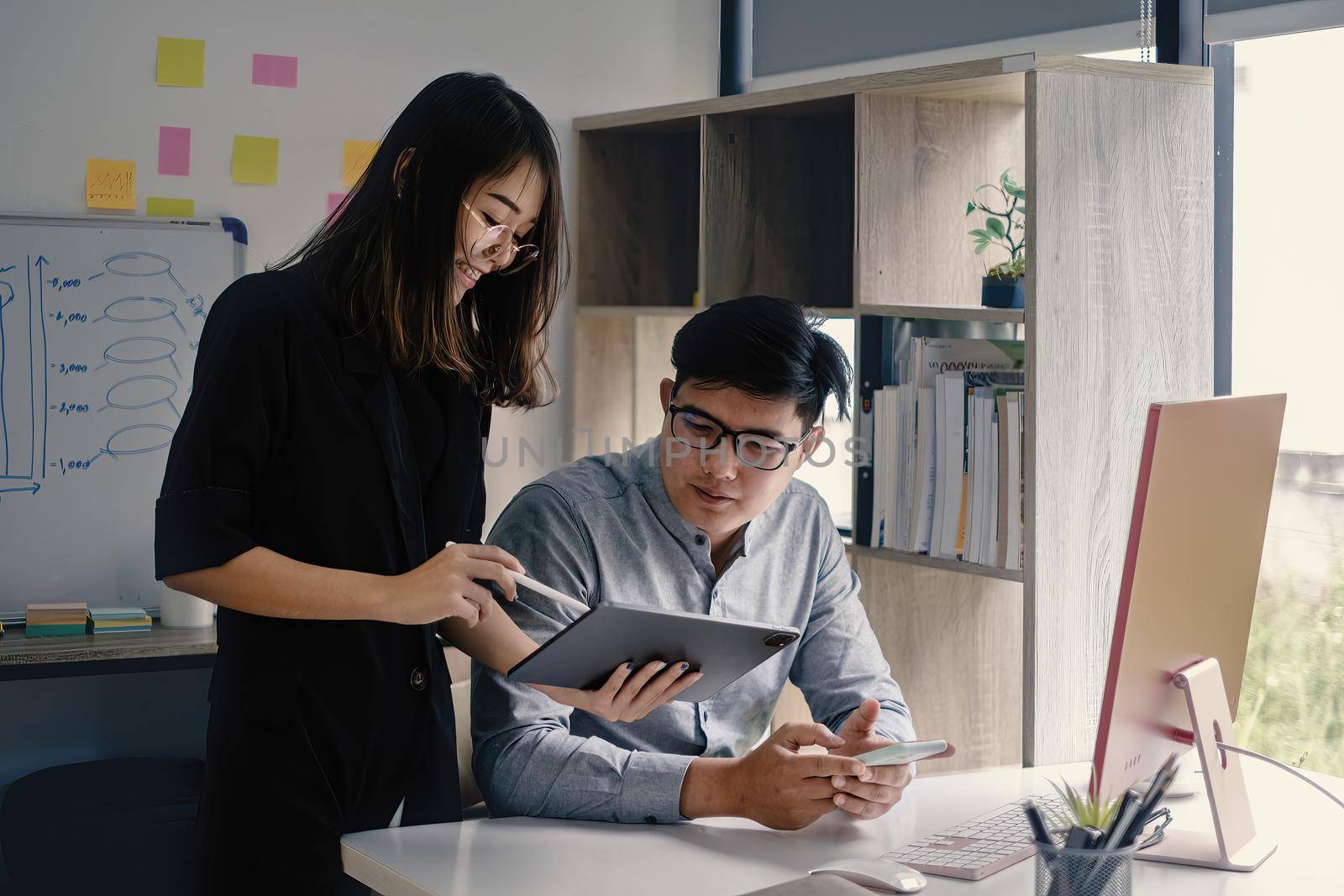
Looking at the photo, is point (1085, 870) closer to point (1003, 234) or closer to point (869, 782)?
point (869, 782)

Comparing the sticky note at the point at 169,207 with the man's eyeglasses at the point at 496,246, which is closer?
the man's eyeglasses at the point at 496,246

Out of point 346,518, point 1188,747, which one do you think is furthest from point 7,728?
point 1188,747

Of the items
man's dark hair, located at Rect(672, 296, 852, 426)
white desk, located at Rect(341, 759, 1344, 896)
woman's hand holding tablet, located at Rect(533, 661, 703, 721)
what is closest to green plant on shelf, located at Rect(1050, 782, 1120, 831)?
white desk, located at Rect(341, 759, 1344, 896)

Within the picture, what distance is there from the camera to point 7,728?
2588 millimetres

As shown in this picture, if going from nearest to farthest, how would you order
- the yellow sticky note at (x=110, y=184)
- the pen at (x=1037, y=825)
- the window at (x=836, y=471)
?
the pen at (x=1037, y=825)
the yellow sticky note at (x=110, y=184)
the window at (x=836, y=471)

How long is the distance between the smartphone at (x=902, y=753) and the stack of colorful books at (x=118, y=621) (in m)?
1.67

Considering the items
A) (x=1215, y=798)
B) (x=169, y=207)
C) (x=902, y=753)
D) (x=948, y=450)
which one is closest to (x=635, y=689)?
(x=902, y=753)

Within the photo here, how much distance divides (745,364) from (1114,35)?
1.28 meters

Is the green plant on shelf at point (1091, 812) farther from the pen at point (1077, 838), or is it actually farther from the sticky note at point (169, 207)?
the sticky note at point (169, 207)

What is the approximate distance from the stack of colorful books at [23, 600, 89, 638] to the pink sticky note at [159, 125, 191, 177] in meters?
0.93

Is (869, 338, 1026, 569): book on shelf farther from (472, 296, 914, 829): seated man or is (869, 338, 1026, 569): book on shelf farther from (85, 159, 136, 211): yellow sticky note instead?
(85, 159, 136, 211): yellow sticky note

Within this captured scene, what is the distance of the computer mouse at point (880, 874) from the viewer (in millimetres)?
1242

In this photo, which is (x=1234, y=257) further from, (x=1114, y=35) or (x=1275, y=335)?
(x=1114, y=35)

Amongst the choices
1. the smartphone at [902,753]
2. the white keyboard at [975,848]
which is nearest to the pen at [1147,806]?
the white keyboard at [975,848]
